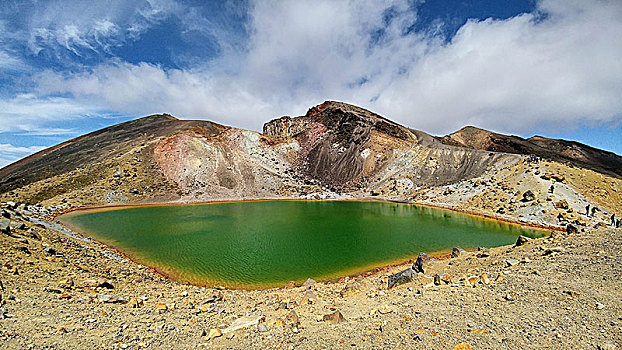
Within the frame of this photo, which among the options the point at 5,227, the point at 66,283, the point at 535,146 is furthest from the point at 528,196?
the point at 535,146

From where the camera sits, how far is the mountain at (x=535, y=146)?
82.8 meters

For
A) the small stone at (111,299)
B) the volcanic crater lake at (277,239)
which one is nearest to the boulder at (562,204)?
the volcanic crater lake at (277,239)

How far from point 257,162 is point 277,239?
4813 centimetres

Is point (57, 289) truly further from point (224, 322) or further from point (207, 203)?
point (207, 203)

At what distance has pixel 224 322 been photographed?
7984 mm

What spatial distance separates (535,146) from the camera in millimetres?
89250

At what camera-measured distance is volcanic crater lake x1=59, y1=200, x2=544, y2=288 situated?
17.3m

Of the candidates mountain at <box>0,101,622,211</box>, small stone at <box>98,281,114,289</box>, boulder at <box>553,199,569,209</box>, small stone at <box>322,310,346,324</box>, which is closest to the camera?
small stone at <box>322,310,346,324</box>

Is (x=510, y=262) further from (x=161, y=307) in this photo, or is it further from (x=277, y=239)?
(x=277, y=239)

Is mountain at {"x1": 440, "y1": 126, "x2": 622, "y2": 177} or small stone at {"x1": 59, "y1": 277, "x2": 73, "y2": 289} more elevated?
mountain at {"x1": 440, "y1": 126, "x2": 622, "y2": 177}

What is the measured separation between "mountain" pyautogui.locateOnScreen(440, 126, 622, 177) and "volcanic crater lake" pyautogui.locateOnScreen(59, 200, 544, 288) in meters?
62.2

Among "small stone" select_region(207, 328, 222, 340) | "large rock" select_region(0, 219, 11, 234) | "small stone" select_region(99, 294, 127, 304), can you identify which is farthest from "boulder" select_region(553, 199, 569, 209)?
"large rock" select_region(0, 219, 11, 234)

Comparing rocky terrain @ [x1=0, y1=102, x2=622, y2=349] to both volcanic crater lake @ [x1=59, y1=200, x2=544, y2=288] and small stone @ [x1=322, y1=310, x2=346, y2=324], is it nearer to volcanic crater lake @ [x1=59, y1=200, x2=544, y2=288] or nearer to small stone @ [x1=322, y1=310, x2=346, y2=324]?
small stone @ [x1=322, y1=310, x2=346, y2=324]

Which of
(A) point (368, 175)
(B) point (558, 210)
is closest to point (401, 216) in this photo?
(B) point (558, 210)
